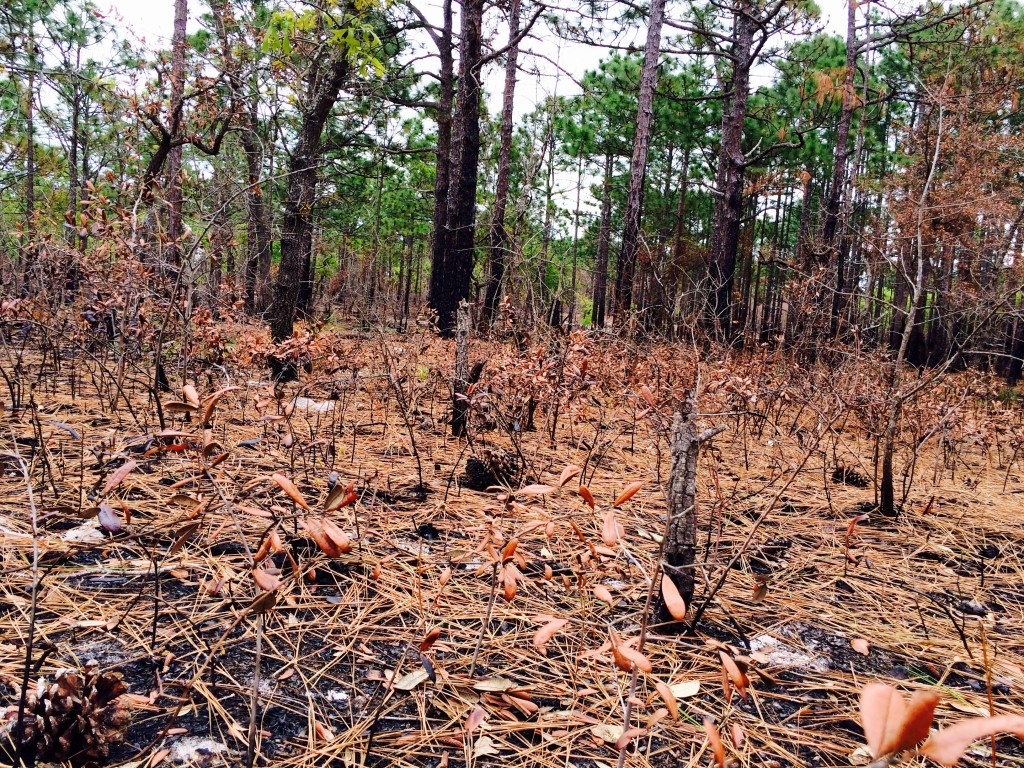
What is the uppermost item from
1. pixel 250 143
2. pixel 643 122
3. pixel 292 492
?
pixel 250 143

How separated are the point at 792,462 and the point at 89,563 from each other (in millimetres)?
3982

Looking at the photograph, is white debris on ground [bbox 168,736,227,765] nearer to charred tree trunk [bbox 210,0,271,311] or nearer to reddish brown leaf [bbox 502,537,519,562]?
reddish brown leaf [bbox 502,537,519,562]

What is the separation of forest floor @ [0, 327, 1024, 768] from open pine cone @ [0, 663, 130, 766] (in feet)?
0.16

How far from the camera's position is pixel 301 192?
5887 mm

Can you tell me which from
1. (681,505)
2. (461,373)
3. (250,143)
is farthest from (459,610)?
(250,143)

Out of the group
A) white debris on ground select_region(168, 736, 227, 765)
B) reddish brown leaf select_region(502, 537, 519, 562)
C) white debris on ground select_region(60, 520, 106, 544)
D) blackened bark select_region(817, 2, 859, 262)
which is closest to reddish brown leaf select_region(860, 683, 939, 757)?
reddish brown leaf select_region(502, 537, 519, 562)

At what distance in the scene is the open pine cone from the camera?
117cm

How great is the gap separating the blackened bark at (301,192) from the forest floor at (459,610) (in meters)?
2.64

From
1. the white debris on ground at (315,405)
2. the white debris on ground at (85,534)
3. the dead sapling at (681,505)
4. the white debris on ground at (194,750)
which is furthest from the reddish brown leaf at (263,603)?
the white debris on ground at (315,405)

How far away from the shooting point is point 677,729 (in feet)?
4.74

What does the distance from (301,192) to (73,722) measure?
18.2ft

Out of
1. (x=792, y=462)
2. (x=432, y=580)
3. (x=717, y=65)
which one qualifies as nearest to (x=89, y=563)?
(x=432, y=580)

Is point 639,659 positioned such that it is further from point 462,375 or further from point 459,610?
point 462,375

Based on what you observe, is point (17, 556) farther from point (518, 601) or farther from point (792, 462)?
point (792, 462)
